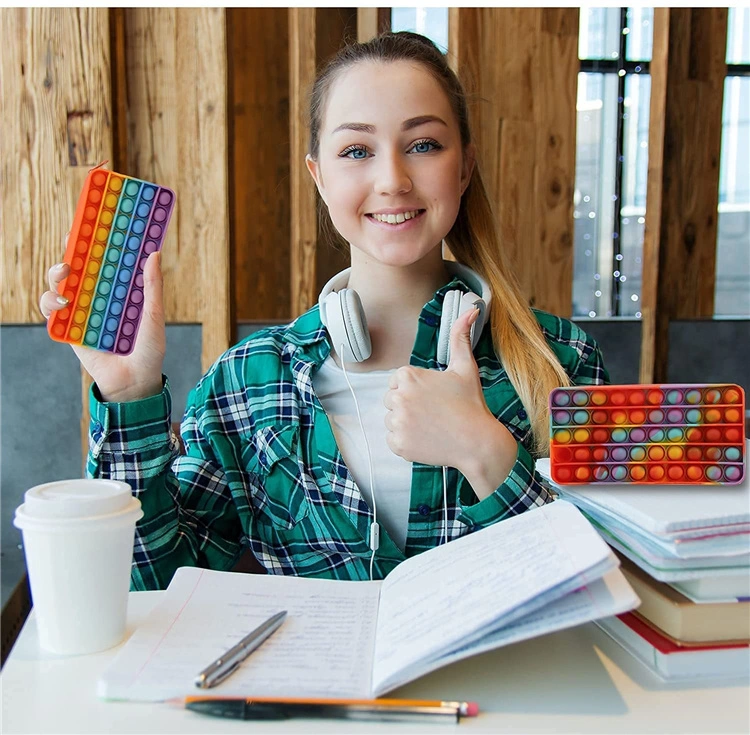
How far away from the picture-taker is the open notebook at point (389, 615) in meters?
0.58

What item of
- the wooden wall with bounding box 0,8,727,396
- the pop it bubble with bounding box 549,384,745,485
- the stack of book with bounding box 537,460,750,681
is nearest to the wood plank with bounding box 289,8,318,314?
the wooden wall with bounding box 0,8,727,396

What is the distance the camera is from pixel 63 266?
2.90 feet

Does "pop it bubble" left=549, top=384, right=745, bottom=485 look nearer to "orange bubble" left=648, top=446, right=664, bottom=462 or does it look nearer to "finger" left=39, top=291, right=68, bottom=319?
"orange bubble" left=648, top=446, right=664, bottom=462

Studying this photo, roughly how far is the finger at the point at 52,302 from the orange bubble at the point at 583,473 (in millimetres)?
622

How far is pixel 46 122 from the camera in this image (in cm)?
194

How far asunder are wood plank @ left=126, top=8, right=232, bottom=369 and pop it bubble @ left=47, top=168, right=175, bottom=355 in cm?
112

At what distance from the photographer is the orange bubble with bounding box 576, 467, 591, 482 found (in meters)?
0.73

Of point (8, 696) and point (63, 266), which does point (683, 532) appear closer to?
point (8, 696)

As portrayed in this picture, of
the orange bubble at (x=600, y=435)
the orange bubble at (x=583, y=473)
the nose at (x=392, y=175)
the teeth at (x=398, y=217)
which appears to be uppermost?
the nose at (x=392, y=175)

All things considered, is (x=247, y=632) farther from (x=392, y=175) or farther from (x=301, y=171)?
(x=301, y=171)

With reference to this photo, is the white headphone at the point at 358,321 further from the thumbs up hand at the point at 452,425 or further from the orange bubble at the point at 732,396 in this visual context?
the orange bubble at the point at 732,396

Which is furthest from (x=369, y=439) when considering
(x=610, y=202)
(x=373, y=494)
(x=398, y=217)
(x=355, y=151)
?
(x=610, y=202)

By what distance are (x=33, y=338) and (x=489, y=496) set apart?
5.04 ft

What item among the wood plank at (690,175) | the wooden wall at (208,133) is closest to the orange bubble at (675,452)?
the wooden wall at (208,133)
